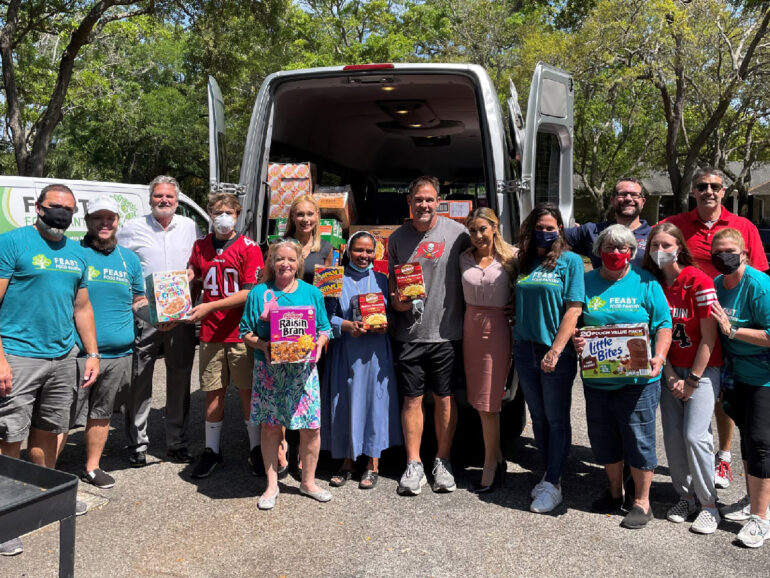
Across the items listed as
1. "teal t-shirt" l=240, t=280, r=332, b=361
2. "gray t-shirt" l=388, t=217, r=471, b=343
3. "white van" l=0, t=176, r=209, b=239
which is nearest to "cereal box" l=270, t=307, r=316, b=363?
"teal t-shirt" l=240, t=280, r=332, b=361

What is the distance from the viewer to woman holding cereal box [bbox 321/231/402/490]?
4.24 m

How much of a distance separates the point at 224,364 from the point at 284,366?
2.16 ft

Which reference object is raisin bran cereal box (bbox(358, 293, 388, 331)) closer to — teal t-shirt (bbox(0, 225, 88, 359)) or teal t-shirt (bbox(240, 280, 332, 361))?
teal t-shirt (bbox(240, 280, 332, 361))

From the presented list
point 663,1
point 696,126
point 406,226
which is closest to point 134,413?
point 406,226

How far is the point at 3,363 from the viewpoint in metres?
3.47

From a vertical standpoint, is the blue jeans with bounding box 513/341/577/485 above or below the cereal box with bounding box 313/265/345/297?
below

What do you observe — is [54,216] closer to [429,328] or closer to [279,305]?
[279,305]

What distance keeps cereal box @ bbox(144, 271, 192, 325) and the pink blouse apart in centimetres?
170

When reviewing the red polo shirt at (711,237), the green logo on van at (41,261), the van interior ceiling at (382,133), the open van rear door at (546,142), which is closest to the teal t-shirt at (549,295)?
the open van rear door at (546,142)

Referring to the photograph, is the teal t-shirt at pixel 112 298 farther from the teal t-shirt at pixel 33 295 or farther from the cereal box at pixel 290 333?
→ the cereal box at pixel 290 333

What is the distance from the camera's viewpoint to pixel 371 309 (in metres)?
4.07

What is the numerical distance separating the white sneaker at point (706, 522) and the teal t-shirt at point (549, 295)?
118cm

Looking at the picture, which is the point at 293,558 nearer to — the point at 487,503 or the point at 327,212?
the point at 487,503

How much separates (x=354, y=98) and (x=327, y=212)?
162cm
